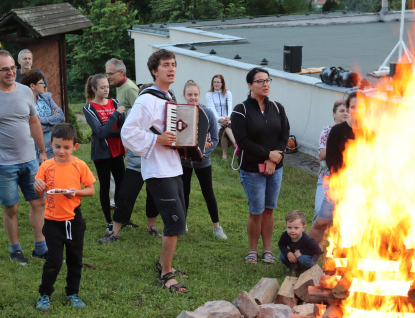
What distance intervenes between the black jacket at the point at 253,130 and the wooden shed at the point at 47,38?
6.18 meters

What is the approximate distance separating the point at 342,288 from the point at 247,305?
42.5 inches

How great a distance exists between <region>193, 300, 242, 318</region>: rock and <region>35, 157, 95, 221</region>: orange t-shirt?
1424mm

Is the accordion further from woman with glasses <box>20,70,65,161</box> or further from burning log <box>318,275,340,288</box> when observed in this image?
woman with glasses <box>20,70,65,161</box>

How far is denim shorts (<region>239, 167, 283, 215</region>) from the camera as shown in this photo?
22.2 ft

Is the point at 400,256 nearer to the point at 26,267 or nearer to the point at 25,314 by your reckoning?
the point at 25,314

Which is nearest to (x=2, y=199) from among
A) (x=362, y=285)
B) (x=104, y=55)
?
(x=362, y=285)

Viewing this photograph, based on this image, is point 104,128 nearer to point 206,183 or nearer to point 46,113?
point 46,113

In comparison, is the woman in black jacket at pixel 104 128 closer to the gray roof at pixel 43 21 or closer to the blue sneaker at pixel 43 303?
the blue sneaker at pixel 43 303

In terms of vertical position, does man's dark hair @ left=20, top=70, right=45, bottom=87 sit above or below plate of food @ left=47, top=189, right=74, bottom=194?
above

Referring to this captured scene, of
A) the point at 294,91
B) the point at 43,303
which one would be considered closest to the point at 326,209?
the point at 43,303

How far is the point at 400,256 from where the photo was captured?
15.3ft

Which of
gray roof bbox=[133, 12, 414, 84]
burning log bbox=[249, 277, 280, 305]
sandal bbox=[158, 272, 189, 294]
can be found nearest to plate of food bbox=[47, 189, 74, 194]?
sandal bbox=[158, 272, 189, 294]

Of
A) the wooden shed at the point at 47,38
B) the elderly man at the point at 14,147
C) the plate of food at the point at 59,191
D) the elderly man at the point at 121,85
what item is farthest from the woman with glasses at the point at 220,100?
the plate of food at the point at 59,191

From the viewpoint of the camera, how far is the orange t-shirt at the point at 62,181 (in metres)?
5.62
